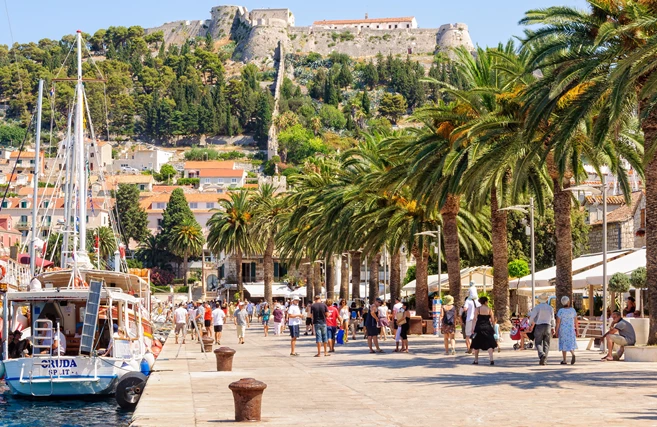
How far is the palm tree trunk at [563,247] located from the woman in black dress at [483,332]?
4777mm

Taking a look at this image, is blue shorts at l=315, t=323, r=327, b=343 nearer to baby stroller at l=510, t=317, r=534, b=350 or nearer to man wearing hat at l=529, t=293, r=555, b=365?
baby stroller at l=510, t=317, r=534, b=350

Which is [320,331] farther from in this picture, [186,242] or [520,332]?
[186,242]

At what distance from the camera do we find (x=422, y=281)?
42.8 m

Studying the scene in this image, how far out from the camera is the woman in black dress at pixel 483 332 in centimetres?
2420

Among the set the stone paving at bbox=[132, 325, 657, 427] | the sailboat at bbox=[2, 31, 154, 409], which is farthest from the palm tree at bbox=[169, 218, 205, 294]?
the stone paving at bbox=[132, 325, 657, 427]

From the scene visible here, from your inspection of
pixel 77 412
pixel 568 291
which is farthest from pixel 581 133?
pixel 77 412

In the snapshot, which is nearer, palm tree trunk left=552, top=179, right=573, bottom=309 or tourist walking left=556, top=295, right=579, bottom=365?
tourist walking left=556, top=295, right=579, bottom=365

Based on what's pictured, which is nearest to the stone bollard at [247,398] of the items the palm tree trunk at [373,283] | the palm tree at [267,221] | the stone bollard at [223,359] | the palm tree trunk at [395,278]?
the stone bollard at [223,359]

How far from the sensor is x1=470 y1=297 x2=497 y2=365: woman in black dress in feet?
79.4

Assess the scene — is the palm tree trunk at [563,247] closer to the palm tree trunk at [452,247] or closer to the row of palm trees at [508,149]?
the row of palm trees at [508,149]

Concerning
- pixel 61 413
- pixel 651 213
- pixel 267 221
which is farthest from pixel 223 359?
pixel 267 221

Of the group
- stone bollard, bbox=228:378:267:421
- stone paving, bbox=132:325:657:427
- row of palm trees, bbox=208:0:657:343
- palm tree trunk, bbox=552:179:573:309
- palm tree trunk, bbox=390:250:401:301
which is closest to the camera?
stone bollard, bbox=228:378:267:421

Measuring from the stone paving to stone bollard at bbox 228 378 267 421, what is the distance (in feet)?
1.03

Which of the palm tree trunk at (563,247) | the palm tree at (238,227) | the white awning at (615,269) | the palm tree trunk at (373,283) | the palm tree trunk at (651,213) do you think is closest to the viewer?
the palm tree trunk at (651,213)
